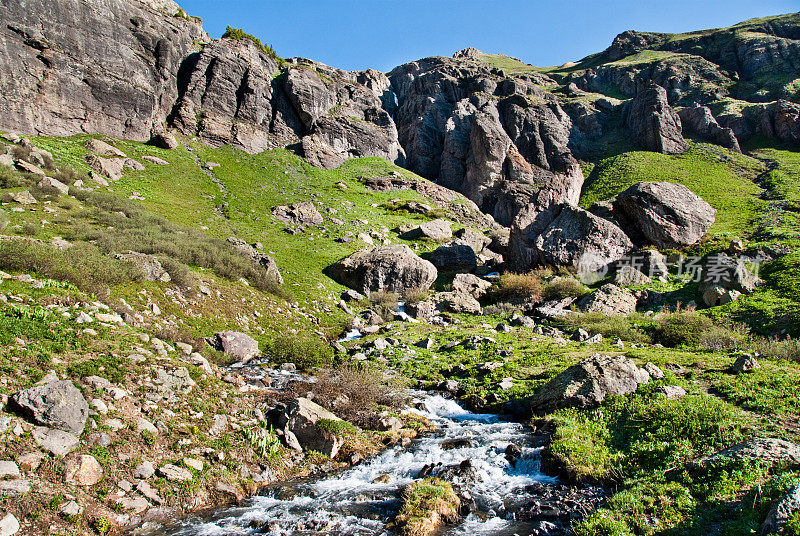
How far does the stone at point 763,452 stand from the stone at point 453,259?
34905 mm

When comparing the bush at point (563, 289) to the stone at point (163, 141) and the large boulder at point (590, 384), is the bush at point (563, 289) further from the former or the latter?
the stone at point (163, 141)

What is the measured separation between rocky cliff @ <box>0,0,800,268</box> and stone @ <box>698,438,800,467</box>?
31743mm

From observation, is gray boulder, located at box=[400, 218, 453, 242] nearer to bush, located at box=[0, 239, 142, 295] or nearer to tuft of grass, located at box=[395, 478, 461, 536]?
bush, located at box=[0, 239, 142, 295]

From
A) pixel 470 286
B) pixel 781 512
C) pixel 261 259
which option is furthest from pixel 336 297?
pixel 781 512

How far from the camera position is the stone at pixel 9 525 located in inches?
241

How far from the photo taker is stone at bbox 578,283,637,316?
28.9m

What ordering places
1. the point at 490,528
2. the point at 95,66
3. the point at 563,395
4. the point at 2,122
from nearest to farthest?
the point at 490,528 < the point at 563,395 < the point at 2,122 < the point at 95,66

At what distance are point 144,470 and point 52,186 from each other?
2676 cm

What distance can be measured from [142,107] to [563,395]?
58.2 metres

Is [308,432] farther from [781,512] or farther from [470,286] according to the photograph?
[470,286]

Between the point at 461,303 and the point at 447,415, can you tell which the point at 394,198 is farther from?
the point at 447,415

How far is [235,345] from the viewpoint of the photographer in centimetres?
1767

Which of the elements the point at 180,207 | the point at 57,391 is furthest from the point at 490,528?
the point at 180,207

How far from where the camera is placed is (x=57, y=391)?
8352 millimetres
